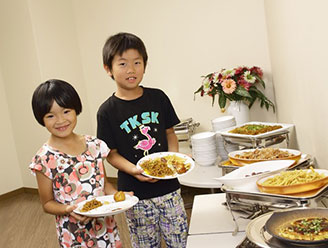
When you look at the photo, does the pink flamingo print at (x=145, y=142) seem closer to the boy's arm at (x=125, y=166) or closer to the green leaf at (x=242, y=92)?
the boy's arm at (x=125, y=166)

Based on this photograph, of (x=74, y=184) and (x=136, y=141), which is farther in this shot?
(x=136, y=141)

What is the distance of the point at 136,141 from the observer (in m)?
1.74

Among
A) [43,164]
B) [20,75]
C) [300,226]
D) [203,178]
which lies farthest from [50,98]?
[20,75]

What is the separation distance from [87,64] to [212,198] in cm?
346

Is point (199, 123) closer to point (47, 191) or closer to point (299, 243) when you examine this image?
point (47, 191)

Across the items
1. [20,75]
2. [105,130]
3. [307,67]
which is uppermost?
[20,75]

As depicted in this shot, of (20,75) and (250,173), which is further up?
(20,75)

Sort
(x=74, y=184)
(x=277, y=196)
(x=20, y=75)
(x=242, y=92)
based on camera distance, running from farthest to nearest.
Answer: (x=20, y=75)
(x=242, y=92)
(x=74, y=184)
(x=277, y=196)

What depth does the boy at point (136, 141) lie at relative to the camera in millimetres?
1701

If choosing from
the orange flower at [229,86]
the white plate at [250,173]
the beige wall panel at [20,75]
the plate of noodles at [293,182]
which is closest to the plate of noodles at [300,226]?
the plate of noodles at [293,182]

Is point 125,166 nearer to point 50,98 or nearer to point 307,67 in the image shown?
point 50,98

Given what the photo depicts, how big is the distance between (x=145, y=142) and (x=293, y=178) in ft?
2.60

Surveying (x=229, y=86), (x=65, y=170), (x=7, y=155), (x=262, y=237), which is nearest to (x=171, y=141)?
(x=65, y=170)

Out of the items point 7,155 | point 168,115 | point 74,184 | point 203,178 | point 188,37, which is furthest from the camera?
point 7,155
